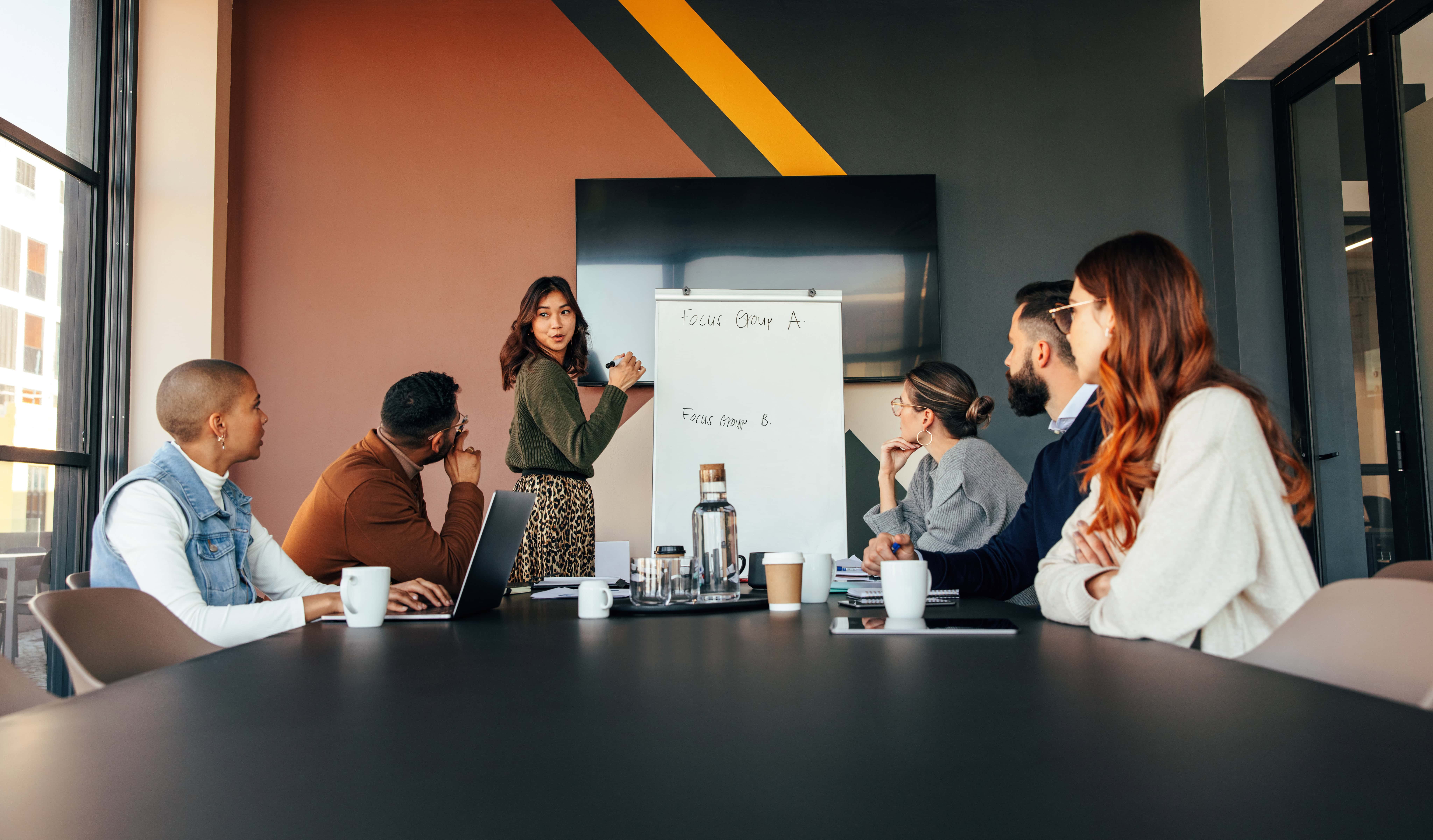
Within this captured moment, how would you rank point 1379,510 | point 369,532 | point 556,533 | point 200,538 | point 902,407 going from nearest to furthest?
point 200,538 < point 369,532 < point 556,533 < point 902,407 < point 1379,510

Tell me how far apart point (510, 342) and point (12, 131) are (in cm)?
185

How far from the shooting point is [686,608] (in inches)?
56.1

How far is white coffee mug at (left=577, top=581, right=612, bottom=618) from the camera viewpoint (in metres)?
1.35

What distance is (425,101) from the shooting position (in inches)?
155

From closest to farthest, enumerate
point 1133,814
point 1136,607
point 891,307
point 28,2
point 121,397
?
point 1133,814
point 1136,607
point 28,2
point 121,397
point 891,307

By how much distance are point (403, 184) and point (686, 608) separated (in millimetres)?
3142

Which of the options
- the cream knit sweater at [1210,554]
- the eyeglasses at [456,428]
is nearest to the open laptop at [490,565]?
the eyeglasses at [456,428]

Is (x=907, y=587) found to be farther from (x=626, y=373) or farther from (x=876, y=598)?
(x=626, y=373)

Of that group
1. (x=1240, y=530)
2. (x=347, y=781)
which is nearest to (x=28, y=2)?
(x=347, y=781)

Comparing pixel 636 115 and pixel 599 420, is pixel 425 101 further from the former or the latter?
pixel 599 420

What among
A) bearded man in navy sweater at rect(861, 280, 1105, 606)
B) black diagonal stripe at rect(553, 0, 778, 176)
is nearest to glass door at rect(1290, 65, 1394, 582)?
bearded man in navy sweater at rect(861, 280, 1105, 606)

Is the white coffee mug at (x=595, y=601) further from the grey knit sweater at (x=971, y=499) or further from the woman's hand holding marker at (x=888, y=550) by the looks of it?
the grey knit sweater at (x=971, y=499)

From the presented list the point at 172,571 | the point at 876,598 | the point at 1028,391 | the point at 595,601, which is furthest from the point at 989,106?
the point at 172,571

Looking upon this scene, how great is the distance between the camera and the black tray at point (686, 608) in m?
1.41
